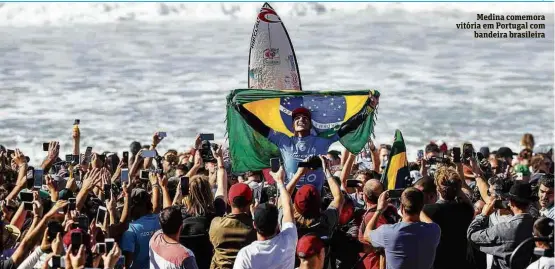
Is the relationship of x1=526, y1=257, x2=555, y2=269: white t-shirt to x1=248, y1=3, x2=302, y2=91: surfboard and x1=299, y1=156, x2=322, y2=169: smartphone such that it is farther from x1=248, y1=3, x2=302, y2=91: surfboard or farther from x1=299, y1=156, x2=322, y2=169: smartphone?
x1=248, y1=3, x2=302, y2=91: surfboard

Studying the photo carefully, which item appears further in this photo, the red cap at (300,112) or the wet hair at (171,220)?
the red cap at (300,112)

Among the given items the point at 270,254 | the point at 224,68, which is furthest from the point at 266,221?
the point at 224,68

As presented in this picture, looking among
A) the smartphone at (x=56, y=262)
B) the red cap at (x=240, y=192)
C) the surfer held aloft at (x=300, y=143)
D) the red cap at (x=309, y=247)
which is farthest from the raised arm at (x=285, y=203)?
the surfer held aloft at (x=300, y=143)

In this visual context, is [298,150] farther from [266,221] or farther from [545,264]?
[545,264]

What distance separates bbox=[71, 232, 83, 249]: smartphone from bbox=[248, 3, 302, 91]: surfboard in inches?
275

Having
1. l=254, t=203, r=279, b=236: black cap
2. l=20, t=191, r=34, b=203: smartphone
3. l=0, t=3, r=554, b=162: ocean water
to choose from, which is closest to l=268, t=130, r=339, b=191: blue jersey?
l=254, t=203, r=279, b=236: black cap

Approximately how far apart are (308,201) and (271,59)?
18.4 ft

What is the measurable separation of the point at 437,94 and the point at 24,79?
42.2 feet

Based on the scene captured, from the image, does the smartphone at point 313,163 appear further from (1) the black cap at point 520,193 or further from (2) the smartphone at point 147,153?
(2) the smartphone at point 147,153

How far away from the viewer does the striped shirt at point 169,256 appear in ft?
21.9

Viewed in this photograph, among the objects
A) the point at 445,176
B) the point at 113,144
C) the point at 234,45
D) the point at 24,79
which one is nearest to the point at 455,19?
the point at 234,45

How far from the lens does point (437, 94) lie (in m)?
34.5

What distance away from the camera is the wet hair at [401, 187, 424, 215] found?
702 centimetres

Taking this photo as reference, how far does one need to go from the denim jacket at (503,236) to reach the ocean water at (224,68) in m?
16.5
